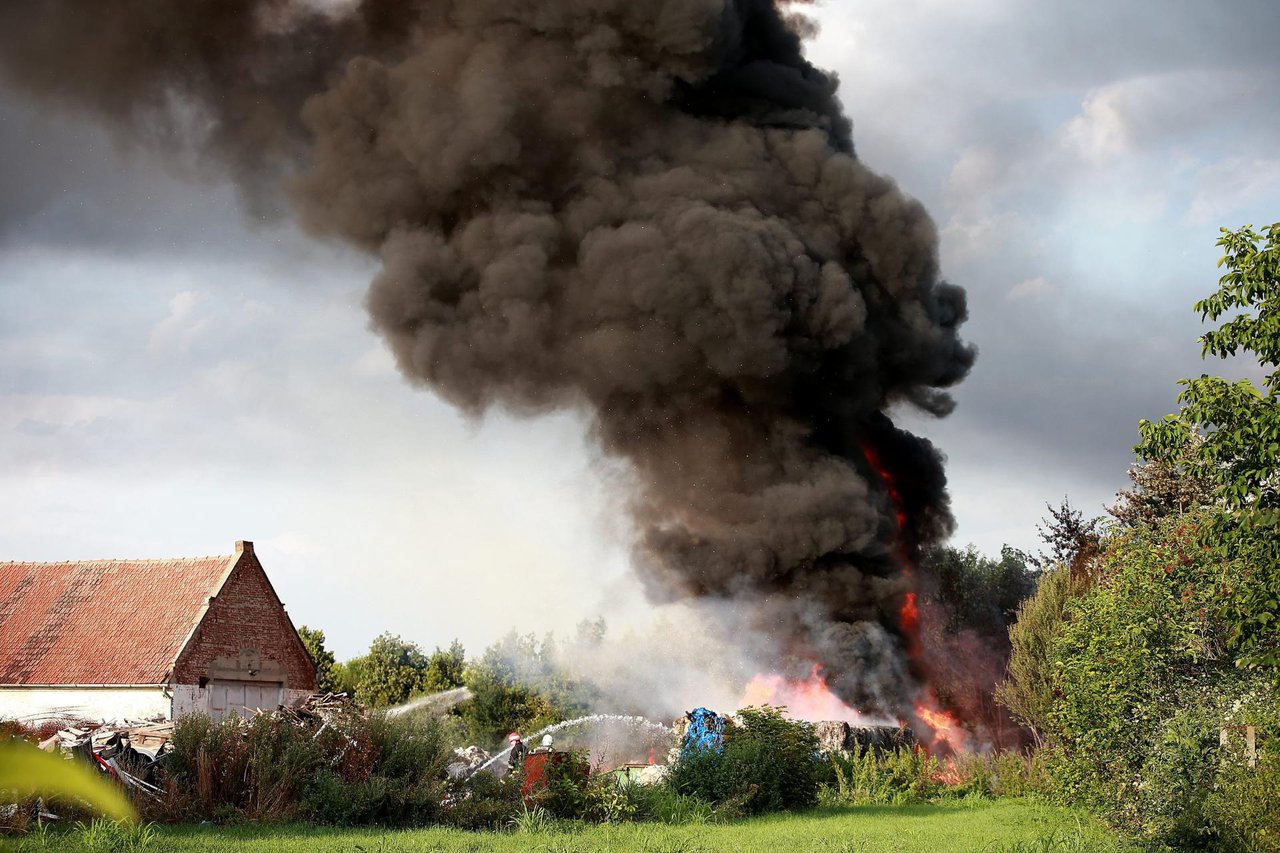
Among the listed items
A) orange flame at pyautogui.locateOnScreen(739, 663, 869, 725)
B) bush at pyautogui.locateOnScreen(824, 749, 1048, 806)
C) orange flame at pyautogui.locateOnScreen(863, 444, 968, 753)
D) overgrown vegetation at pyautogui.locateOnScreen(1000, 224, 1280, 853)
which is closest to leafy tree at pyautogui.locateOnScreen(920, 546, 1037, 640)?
orange flame at pyautogui.locateOnScreen(863, 444, 968, 753)

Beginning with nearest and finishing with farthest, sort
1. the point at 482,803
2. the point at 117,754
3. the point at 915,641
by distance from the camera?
the point at 117,754 → the point at 482,803 → the point at 915,641

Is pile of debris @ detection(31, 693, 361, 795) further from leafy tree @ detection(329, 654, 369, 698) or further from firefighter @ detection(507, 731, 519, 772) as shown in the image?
leafy tree @ detection(329, 654, 369, 698)

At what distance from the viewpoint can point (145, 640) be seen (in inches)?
1075

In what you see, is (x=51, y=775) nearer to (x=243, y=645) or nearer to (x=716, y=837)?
(x=716, y=837)

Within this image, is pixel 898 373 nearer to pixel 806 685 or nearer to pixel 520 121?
pixel 806 685

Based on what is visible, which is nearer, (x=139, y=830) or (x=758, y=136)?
(x=139, y=830)

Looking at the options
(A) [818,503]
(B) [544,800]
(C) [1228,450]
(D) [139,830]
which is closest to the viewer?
(C) [1228,450]

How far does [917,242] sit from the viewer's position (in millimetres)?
34688

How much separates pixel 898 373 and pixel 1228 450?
24880 millimetres

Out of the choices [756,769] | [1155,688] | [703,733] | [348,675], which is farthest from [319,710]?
[348,675]

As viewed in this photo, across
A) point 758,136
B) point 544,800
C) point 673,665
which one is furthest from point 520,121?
point 544,800

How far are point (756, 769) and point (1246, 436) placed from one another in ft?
30.7

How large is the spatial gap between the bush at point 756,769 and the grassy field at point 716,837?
0.57 meters

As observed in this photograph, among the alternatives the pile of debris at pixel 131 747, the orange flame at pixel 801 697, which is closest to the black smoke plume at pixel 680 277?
the orange flame at pixel 801 697
